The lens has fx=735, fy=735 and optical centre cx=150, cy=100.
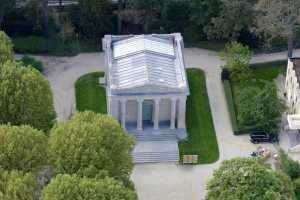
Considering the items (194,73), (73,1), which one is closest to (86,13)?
(73,1)

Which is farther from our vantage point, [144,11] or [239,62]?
[144,11]

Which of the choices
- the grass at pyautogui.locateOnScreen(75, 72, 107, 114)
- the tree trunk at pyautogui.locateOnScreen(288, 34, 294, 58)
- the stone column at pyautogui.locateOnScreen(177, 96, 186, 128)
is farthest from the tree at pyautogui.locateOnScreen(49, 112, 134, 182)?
the tree trunk at pyautogui.locateOnScreen(288, 34, 294, 58)

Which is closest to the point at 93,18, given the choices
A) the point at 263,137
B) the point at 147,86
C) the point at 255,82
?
the point at 147,86

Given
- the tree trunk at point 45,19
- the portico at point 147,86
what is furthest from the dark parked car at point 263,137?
the tree trunk at point 45,19

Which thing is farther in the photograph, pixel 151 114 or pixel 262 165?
pixel 151 114

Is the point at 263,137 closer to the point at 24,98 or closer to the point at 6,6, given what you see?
the point at 24,98

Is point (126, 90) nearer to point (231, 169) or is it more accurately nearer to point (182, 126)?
point (182, 126)
